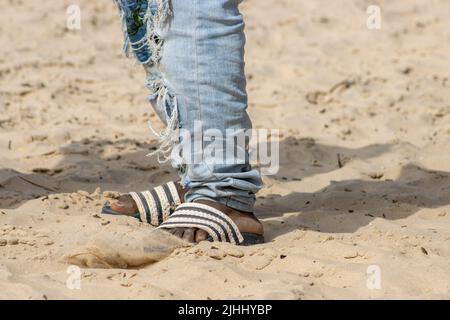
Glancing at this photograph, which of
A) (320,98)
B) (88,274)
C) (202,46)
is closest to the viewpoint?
(88,274)

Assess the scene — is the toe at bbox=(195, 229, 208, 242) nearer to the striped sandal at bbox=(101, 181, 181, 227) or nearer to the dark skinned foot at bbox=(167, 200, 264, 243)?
the dark skinned foot at bbox=(167, 200, 264, 243)

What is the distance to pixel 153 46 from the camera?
9.53 ft

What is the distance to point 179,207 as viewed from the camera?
2.94 meters

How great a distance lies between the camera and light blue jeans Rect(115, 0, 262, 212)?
9.05 feet

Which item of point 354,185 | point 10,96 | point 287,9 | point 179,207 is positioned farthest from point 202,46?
point 287,9

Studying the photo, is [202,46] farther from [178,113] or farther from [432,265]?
[432,265]

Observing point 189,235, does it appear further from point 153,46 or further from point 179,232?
point 153,46

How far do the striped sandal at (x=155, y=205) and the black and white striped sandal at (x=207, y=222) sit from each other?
0.23 metres

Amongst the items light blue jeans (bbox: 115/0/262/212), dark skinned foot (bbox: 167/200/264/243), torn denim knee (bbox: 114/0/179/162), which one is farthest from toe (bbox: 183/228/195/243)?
torn denim knee (bbox: 114/0/179/162)

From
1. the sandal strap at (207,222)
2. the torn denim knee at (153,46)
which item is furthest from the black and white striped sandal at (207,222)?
the torn denim knee at (153,46)

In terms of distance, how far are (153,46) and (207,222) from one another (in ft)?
1.86

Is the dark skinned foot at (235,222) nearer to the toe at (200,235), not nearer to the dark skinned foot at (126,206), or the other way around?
the toe at (200,235)

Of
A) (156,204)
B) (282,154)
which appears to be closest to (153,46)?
(156,204)

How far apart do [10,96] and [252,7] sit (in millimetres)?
2728
